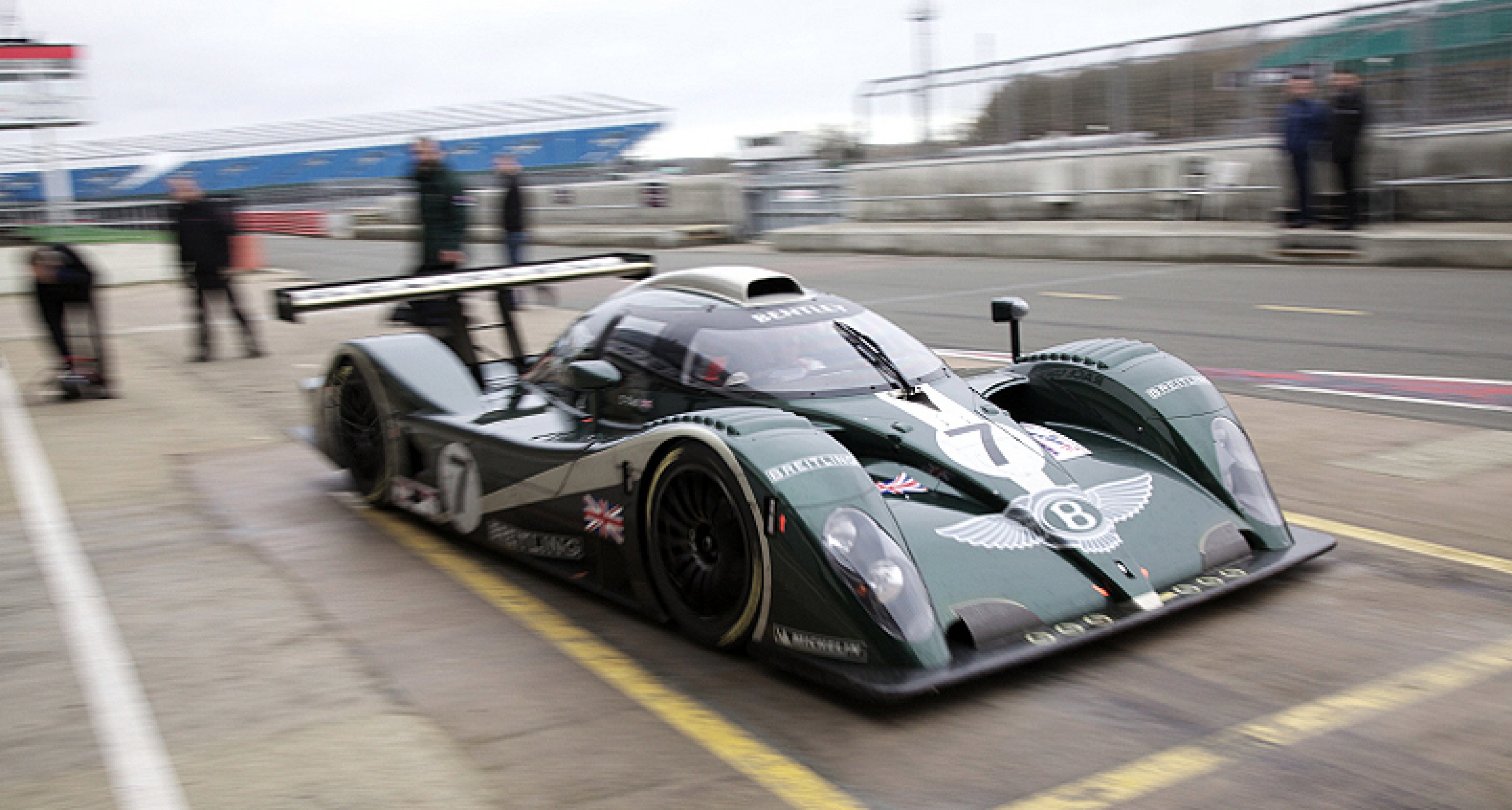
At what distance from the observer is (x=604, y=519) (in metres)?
4.74

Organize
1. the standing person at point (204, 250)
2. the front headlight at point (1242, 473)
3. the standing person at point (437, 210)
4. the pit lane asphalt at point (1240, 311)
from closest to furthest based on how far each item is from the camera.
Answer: the front headlight at point (1242, 473), the pit lane asphalt at point (1240, 311), the standing person at point (437, 210), the standing person at point (204, 250)

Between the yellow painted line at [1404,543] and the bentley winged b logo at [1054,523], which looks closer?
the bentley winged b logo at [1054,523]

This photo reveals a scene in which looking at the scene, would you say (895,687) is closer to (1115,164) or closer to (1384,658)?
(1384,658)

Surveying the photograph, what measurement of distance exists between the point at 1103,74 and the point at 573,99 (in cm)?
Answer: 2850

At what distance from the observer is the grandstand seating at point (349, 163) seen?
1907 inches

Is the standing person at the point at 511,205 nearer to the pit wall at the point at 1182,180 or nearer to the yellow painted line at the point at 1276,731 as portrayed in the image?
the pit wall at the point at 1182,180

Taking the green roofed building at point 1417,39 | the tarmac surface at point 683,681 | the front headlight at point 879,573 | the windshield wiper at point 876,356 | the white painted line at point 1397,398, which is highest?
the green roofed building at point 1417,39

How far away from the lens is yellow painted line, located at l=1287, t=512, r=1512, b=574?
4.92 metres

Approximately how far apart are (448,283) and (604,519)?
294cm

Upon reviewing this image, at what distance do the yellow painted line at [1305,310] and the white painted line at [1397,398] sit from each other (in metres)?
3.36

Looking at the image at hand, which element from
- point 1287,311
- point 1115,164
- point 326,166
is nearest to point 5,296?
point 1115,164

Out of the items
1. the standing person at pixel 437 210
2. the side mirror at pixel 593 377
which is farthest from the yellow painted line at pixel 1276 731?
the standing person at pixel 437 210

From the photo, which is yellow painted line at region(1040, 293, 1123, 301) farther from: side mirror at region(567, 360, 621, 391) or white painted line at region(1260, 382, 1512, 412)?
side mirror at region(567, 360, 621, 391)

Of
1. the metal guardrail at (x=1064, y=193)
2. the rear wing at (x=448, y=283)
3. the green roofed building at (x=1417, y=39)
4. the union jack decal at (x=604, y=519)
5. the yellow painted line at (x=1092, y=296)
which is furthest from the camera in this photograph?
the metal guardrail at (x=1064, y=193)
